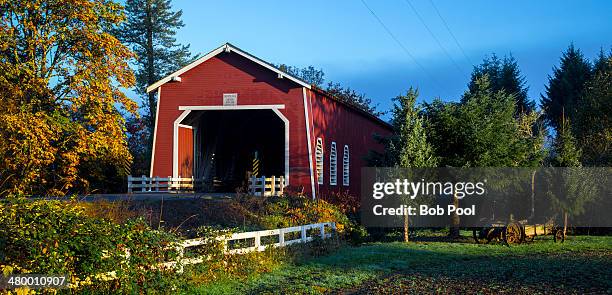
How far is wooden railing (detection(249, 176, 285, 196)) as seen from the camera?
95.5 ft

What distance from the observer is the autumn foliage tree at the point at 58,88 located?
84.5 ft

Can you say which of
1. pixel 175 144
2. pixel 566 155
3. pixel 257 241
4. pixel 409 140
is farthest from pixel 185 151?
pixel 566 155

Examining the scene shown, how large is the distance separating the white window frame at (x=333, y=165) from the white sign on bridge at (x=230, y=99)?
20.1 feet

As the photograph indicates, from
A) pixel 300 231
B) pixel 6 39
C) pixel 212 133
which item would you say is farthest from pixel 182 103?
pixel 300 231

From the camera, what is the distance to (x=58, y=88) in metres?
27.8

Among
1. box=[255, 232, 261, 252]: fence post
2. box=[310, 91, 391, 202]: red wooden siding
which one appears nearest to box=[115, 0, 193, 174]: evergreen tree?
box=[310, 91, 391, 202]: red wooden siding

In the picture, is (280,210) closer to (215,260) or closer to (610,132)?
(215,260)

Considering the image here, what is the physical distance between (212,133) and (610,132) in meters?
22.8

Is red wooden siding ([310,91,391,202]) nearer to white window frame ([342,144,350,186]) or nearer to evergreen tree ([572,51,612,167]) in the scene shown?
white window frame ([342,144,350,186])

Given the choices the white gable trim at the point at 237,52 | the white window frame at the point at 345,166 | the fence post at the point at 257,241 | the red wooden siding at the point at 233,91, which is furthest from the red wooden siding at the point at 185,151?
the fence post at the point at 257,241

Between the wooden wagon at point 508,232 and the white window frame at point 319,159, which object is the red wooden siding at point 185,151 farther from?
the wooden wagon at point 508,232

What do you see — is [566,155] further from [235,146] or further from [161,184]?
[235,146]

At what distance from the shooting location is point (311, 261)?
17.5m

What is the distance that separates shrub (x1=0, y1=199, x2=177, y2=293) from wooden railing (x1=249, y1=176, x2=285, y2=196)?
17.5m
